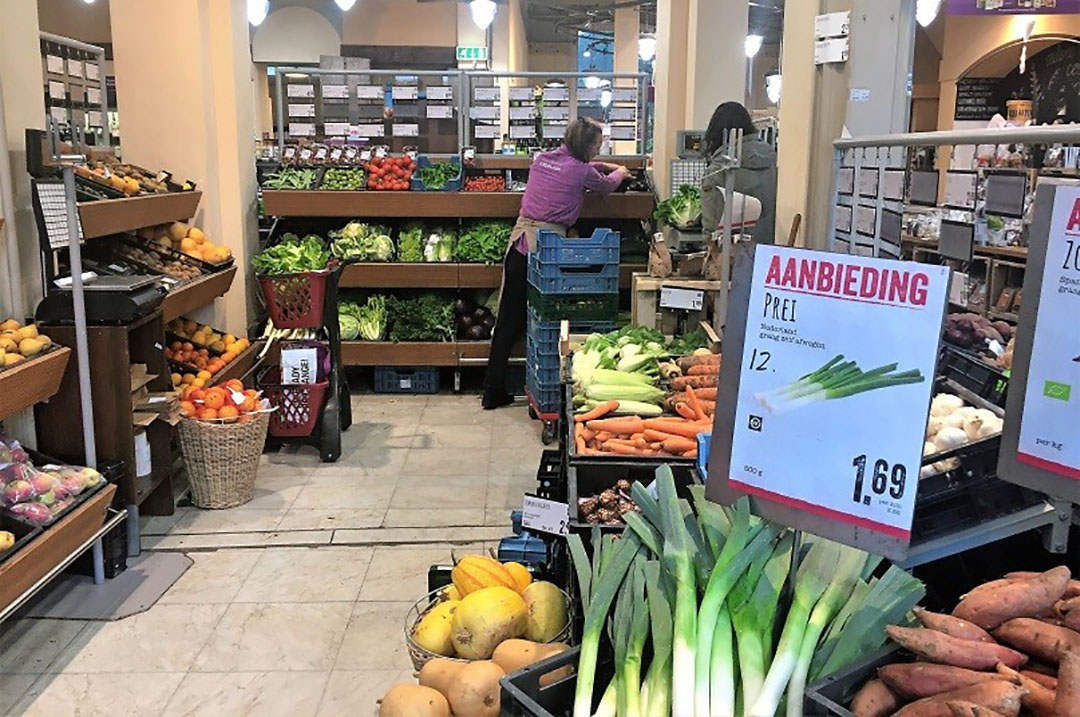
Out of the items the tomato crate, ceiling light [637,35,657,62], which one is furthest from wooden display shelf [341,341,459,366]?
ceiling light [637,35,657,62]

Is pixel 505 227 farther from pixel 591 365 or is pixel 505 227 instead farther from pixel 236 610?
pixel 236 610

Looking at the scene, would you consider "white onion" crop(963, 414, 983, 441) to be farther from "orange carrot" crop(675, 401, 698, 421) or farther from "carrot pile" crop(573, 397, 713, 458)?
"orange carrot" crop(675, 401, 698, 421)

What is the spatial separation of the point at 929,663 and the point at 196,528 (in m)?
3.93

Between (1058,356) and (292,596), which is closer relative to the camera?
(1058,356)

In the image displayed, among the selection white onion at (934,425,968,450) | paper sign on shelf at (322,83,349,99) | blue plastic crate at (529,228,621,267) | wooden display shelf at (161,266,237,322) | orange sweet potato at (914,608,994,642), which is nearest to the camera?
orange sweet potato at (914,608,994,642)

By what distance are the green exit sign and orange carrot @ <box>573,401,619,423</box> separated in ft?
41.6

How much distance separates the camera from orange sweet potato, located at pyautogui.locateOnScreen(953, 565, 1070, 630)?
59.3 inches

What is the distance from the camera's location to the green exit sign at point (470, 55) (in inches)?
609

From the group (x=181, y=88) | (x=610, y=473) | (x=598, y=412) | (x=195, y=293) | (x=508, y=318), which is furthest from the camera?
(x=508, y=318)

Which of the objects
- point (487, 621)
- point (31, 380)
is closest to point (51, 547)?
point (31, 380)

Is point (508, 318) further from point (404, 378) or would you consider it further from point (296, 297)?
point (296, 297)

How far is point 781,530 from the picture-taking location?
1704 millimetres

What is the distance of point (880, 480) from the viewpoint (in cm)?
139

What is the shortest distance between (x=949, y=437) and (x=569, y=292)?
394cm
